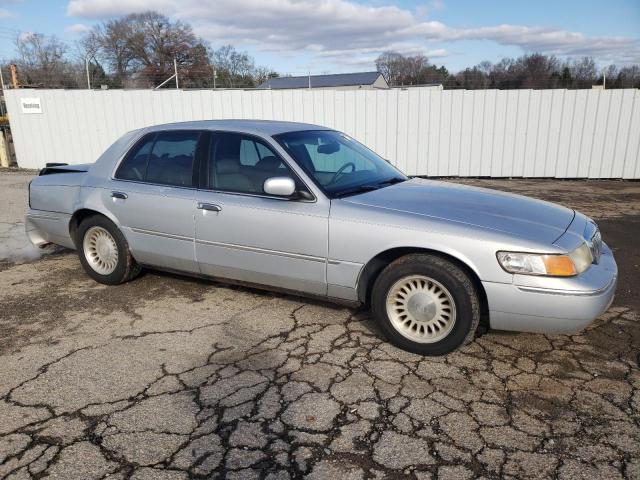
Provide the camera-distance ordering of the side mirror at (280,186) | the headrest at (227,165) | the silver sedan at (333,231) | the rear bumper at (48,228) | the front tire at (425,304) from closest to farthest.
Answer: the silver sedan at (333,231) < the front tire at (425,304) < the side mirror at (280,186) < the headrest at (227,165) < the rear bumper at (48,228)

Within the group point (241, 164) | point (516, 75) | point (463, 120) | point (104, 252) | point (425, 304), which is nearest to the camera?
point (425, 304)

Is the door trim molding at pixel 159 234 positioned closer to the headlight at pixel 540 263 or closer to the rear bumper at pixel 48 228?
the rear bumper at pixel 48 228

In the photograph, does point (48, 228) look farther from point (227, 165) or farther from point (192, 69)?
point (192, 69)

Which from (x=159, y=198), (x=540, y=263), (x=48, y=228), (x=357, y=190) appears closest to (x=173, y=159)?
(x=159, y=198)

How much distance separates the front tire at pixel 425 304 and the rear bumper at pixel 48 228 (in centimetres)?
352

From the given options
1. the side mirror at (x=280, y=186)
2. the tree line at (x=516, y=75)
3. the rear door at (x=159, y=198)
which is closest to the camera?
the side mirror at (x=280, y=186)

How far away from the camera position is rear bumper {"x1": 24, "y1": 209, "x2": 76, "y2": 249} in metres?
5.34

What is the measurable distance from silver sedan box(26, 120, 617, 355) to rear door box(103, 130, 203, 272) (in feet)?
0.04

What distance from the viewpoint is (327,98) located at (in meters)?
13.0

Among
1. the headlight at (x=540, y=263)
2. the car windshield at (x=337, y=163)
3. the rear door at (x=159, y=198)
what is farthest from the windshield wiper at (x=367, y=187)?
the rear door at (x=159, y=198)

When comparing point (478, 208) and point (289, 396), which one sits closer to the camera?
point (289, 396)

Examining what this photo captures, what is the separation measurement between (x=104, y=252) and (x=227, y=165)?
69.0 inches

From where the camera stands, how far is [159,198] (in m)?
4.57

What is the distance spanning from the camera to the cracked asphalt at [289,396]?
8.41ft
